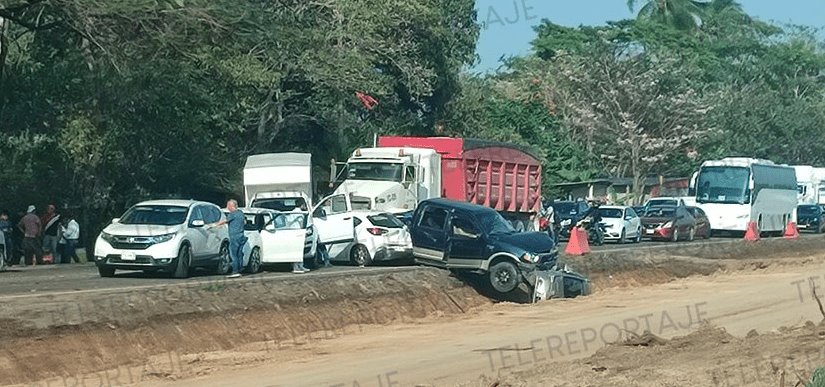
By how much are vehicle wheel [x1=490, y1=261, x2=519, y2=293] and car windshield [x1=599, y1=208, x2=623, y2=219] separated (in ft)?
76.4

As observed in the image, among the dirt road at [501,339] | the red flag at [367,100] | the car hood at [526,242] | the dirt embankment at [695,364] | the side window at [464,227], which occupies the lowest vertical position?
the dirt road at [501,339]

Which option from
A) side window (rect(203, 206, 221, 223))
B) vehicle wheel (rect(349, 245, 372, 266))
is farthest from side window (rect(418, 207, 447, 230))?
side window (rect(203, 206, 221, 223))

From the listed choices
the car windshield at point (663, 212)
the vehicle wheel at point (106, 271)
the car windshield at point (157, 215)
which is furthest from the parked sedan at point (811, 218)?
the vehicle wheel at point (106, 271)

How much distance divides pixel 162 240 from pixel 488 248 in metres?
6.98

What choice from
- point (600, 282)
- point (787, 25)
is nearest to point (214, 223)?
point (600, 282)

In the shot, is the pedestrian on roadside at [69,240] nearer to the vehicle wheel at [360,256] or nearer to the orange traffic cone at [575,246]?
the vehicle wheel at [360,256]

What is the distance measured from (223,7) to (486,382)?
1820 centimetres

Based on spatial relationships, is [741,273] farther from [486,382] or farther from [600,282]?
[486,382]

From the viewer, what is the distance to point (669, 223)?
53625mm

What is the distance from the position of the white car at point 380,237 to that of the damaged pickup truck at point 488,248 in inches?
78.3

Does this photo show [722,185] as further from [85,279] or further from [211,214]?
[85,279]

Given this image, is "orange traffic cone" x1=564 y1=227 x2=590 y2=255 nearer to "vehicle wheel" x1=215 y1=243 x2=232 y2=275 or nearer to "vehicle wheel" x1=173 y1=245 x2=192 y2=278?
"vehicle wheel" x1=215 y1=243 x2=232 y2=275

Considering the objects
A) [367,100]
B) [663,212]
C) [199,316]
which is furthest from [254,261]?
[663,212]

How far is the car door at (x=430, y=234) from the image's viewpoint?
98.0 ft
